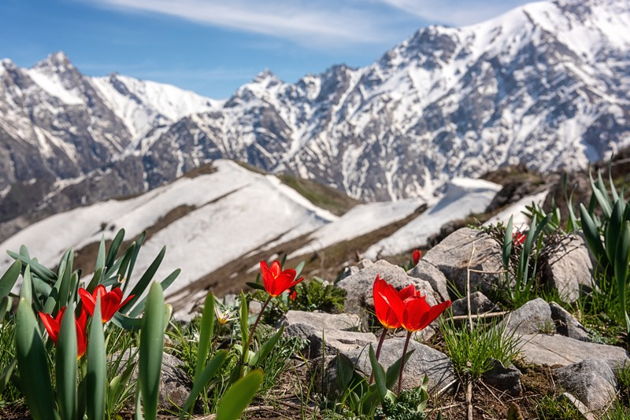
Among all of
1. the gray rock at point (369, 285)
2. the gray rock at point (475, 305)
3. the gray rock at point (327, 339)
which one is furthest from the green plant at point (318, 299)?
the gray rock at point (327, 339)

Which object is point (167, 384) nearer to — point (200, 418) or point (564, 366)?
point (200, 418)

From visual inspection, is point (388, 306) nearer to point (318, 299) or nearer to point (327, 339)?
point (327, 339)

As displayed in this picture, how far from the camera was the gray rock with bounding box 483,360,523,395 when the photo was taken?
11.3ft

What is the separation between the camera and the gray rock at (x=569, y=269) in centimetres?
534

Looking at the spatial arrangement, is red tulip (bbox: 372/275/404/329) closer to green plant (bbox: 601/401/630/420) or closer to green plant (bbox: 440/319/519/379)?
green plant (bbox: 440/319/519/379)

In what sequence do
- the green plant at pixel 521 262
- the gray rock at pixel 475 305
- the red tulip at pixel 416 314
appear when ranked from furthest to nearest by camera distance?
1. the green plant at pixel 521 262
2. the gray rock at pixel 475 305
3. the red tulip at pixel 416 314

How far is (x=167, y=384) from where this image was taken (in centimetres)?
333

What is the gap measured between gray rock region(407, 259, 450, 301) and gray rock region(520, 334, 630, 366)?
119 cm

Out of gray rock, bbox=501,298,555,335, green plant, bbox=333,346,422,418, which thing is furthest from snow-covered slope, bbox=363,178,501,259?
green plant, bbox=333,346,422,418

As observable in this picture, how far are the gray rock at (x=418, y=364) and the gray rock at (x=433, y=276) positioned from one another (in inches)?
72.9

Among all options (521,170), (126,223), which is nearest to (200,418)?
(521,170)

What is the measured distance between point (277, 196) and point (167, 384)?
3670 inches

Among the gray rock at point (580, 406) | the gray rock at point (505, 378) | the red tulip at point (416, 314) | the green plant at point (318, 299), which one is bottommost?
the gray rock at point (580, 406)

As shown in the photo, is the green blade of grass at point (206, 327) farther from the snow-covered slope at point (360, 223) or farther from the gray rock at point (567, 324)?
the snow-covered slope at point (360, 223)
